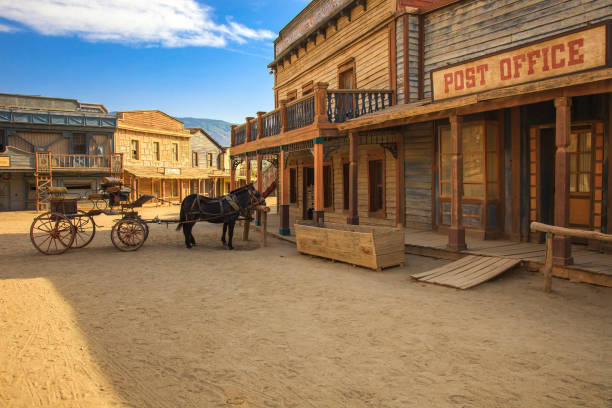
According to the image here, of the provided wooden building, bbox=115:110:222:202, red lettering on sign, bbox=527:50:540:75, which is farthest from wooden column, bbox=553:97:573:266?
wooden building, bbox=115:110:222:202

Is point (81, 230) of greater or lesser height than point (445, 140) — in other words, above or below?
below

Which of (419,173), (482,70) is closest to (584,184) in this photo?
(482,70)

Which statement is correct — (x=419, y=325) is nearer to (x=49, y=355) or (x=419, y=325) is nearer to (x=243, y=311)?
(x=243, y=311)

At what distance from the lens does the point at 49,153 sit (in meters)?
26.5

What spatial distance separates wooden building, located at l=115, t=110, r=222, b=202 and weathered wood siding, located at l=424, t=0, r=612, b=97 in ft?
80.4

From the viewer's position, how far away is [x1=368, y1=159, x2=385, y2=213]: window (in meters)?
12.8

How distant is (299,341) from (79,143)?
31188 mm

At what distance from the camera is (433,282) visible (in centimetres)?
641

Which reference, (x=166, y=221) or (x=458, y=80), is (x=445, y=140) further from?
(x=166, y=221)

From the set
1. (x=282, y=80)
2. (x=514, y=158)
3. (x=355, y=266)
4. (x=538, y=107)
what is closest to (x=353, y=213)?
(x=355, y=266)

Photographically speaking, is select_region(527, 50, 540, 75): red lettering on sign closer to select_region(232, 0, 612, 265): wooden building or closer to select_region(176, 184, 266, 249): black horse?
select_region(232, 0, 612, 265): wooden building

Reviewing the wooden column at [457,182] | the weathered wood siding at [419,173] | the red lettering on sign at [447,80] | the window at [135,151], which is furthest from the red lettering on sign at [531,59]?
the window at [135,151]

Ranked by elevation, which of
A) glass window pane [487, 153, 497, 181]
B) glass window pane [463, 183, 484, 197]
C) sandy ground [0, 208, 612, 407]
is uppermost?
glass window pane [487, 153, 497, 181]

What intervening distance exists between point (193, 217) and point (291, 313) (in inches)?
241
